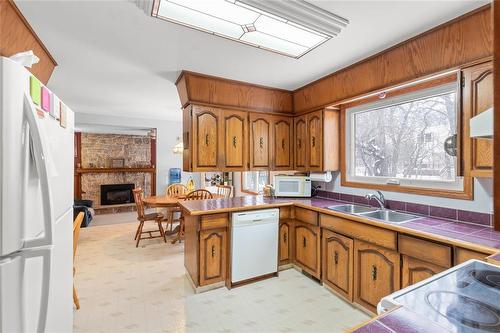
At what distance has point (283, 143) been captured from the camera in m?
3.45

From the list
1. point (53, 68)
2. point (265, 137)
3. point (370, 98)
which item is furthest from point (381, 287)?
point (53, 68)

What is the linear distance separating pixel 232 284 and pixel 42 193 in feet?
7.35

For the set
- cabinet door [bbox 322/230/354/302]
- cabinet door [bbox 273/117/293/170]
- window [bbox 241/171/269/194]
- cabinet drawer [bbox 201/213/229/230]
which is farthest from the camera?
window [bbox 241/171/269/194]

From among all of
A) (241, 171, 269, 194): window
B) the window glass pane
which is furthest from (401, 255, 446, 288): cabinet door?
(241, 171, 269, 194): window

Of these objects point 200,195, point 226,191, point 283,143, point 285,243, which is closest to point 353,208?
point 285,243

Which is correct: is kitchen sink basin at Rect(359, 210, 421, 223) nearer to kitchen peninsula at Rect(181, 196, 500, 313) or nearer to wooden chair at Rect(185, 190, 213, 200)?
kitchen peninsula at Rect(181, 196, 500, 313)

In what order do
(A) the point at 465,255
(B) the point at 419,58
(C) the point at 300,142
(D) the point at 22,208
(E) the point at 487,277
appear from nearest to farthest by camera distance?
(D) the point at 22,208 < (E) the point at 487,277 < (A) the point at 465,255 < (B) the point at 419,58 < (C) the point at 300,142

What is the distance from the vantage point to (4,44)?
1.63 meters

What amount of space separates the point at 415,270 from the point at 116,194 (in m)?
7.11

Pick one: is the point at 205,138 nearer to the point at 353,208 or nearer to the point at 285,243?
the point at 285,243

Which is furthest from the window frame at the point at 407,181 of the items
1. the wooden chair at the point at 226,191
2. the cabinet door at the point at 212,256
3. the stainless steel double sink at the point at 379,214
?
the wooden chair at the point at 226,191

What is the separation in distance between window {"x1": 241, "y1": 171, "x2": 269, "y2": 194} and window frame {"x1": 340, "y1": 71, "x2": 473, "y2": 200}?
1895mm

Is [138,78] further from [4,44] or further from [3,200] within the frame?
[3,200]

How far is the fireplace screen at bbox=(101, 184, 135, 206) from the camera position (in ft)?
21.6
